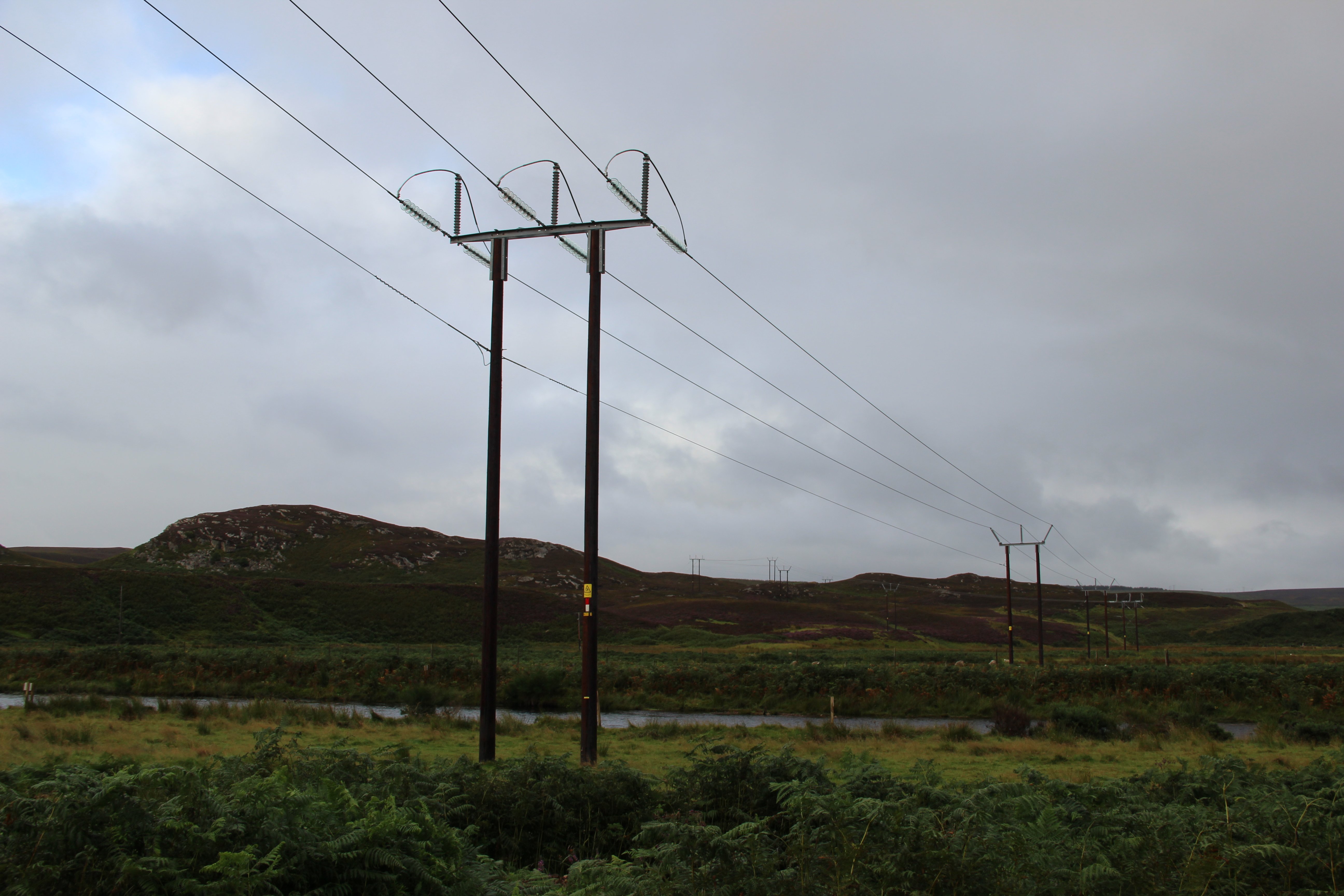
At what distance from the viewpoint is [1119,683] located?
4256cm

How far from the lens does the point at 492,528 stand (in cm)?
1828

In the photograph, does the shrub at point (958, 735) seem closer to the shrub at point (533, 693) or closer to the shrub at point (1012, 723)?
the shrub at point (1012, 723)

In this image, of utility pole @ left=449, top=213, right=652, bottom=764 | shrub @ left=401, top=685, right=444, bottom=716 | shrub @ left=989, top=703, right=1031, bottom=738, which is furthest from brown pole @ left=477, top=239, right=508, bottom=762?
shrub @ left=989, top=703, right=1031, bottom=738

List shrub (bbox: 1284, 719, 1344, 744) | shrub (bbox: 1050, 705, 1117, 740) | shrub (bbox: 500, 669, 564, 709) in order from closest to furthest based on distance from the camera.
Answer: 1. shrub (bbox: 1284, 719, 1344, 744)
2. shrub (bbox: 1050, 705, 1117, 740)
3. shrub (bbox: 500, 669, 564, 709)

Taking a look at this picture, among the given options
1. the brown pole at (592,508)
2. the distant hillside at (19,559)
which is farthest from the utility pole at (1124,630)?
the distant hillside at (19,559)

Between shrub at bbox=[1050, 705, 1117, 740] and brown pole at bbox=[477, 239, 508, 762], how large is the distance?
20907 millimetres

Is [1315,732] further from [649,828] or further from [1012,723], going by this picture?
[649,828]

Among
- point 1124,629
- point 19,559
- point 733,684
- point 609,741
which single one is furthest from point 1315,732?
point 19,559

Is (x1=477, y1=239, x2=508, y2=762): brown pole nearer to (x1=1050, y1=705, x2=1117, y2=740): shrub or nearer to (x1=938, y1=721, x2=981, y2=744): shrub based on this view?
(x1=938, y1=721, x2=981, y2=744): shrub

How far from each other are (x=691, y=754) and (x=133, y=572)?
4176 inches

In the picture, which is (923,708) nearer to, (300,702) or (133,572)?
(300,702)

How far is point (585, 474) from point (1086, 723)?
22.1 meters

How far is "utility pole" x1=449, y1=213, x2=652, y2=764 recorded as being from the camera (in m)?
17.9

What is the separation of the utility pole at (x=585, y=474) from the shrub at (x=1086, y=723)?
63.2 feet
